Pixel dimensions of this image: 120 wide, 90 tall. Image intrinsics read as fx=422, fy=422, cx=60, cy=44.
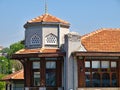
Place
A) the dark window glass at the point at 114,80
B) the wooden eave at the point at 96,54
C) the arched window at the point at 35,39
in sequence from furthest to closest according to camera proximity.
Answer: the arched window at the point at 35,39 < the dark window glass at the point at 114,80 < the wooden eave at the point at 96,54

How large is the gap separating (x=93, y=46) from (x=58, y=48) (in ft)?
10.6

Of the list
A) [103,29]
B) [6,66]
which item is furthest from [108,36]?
[6,66]

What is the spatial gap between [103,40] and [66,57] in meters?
3.66

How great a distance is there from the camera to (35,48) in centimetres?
3453

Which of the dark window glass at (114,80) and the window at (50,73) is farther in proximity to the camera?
the window at (50,73)

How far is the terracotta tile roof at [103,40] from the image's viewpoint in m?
32.6

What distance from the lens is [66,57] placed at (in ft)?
105

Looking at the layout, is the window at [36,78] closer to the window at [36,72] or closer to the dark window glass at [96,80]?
the window at [36,72]

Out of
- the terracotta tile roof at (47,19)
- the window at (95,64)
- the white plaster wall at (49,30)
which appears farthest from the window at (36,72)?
the window at (95,64)

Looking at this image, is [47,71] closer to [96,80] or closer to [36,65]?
[36,65]

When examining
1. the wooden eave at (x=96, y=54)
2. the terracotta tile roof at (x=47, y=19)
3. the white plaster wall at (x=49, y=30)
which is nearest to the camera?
the wooden eave at (x=96, y=54)

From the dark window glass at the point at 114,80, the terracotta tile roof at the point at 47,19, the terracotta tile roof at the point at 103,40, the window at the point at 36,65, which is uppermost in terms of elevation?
the terracotta tile roof at the point at 47,19

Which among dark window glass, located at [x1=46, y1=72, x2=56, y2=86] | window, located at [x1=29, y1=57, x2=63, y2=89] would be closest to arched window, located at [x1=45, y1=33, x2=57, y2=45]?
window, located at [x1=29, y1=57, x2=63, y2=89]

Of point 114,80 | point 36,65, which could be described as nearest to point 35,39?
point 36,65
